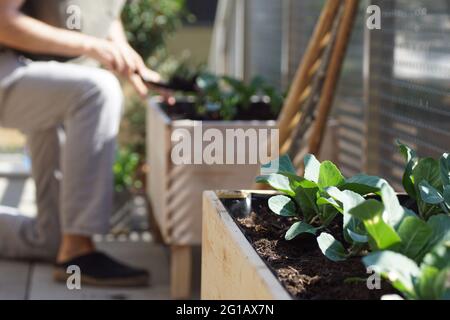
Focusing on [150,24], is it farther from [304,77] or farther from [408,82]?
[408,82]

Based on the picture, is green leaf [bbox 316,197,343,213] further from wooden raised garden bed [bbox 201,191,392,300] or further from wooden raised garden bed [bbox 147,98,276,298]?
wooden raised garden bed [bbox 147,98,276,298]

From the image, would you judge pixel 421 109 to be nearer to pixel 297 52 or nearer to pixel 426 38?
pixel 426 38

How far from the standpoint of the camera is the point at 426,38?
10.5ft

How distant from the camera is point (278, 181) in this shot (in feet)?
7.01

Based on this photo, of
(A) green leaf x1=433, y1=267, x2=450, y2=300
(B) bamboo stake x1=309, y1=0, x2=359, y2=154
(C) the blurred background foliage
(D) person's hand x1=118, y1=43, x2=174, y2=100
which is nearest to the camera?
(A) green leaf x1=433, y1=267, x2=450, y2=300

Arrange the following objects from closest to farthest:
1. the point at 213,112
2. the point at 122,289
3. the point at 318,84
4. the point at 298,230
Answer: the point at 298,230
the point at 318,84
the point at 122,289
the point at 213,112

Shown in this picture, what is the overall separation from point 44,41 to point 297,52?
61.3 inches

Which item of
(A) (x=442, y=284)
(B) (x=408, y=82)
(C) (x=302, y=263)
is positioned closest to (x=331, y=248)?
(C) (x=302, y=263)

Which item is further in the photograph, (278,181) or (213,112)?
(213,112)

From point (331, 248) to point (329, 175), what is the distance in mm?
227

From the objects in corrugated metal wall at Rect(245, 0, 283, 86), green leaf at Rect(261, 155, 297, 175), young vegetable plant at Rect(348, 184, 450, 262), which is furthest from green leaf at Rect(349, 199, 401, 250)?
corrugated metal wall at Rect(245, 0, 283, 86)

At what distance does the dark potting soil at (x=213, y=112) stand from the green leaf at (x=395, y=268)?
2.73 metres

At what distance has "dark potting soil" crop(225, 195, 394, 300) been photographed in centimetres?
177

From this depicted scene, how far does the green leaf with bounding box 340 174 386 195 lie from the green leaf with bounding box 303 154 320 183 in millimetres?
74
